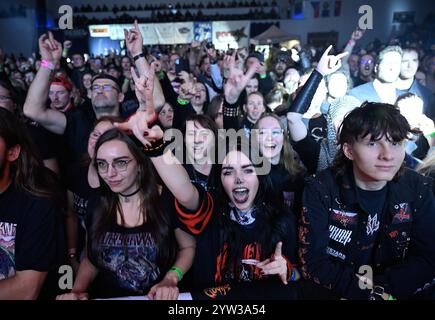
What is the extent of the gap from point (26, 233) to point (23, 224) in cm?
4

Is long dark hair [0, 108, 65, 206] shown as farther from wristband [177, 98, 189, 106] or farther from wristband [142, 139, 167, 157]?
wristband [177, 98, 189, 106]

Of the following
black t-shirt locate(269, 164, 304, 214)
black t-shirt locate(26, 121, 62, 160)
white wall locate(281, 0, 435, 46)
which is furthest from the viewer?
white wall locate(281, 0, 435, 46)

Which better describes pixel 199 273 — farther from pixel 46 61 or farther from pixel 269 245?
pixel 46 61

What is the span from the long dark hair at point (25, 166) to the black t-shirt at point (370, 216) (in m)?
1.27

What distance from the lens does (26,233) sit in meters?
1.31

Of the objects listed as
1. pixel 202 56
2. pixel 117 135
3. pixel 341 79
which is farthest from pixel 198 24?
pixel 117 135

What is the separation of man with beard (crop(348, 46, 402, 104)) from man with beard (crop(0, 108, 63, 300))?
2.37m

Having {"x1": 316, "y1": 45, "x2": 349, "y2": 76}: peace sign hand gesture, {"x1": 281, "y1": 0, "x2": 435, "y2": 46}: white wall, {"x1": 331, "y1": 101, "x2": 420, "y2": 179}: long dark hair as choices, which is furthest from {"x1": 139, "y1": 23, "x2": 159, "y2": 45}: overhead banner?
{"x1": 331, "y1": 101, "x2": 420, "y2": 179}: long dark hair

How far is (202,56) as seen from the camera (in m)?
6.24

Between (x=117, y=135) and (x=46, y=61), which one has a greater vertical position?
(x=46, y=61)

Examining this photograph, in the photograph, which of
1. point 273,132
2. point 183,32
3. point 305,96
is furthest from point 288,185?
point 183,32

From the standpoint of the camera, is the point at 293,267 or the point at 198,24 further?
the point at 198,24

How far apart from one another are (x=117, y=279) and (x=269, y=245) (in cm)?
69

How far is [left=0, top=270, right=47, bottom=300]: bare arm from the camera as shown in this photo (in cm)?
129
